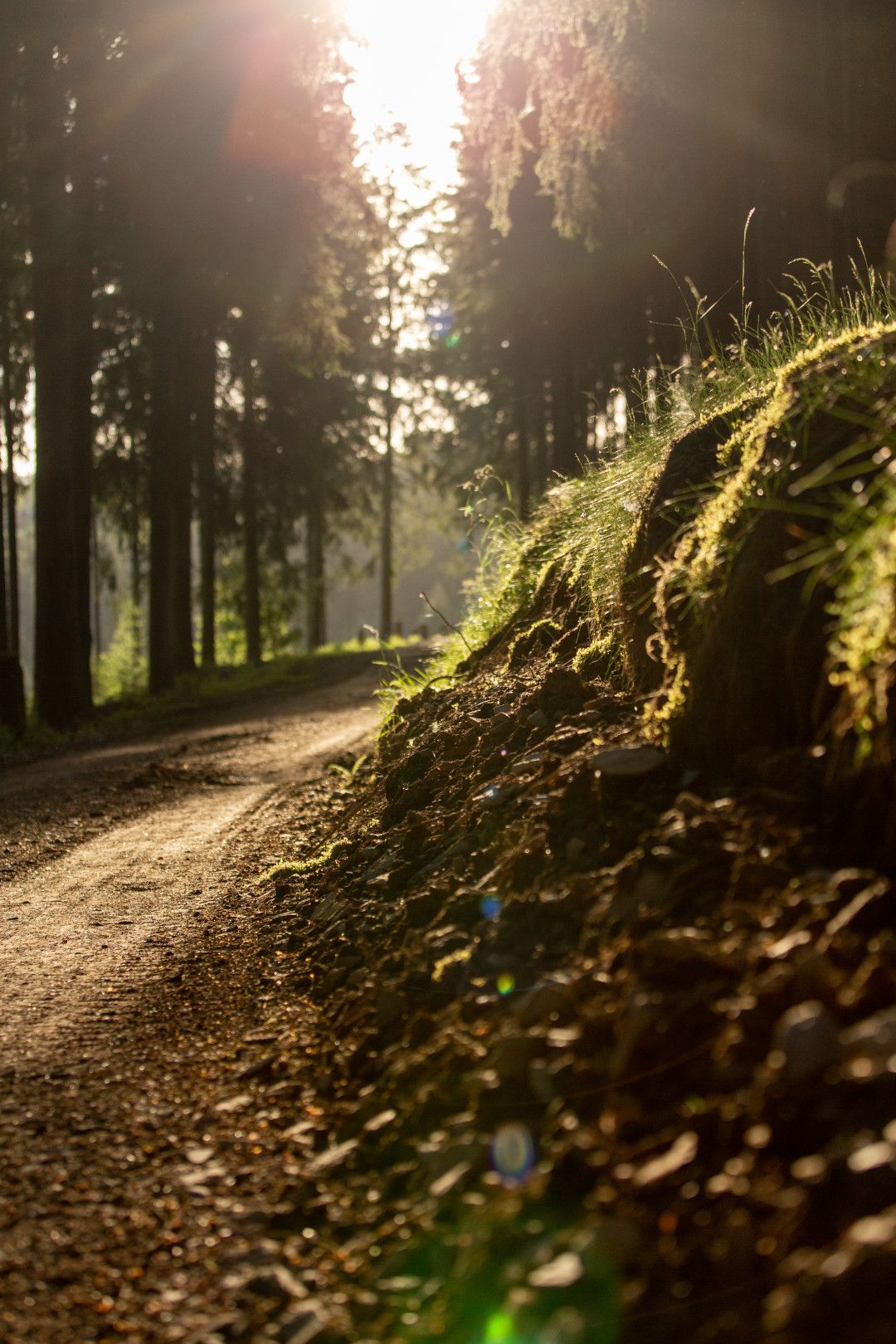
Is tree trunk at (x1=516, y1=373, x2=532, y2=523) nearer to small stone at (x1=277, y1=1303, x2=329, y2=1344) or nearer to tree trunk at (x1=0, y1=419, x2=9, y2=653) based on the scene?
tree trunk at (x1=0, y1=419, x2=9, y2=653)

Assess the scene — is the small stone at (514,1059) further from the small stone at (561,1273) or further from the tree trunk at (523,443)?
the tree trunk at (523,443)

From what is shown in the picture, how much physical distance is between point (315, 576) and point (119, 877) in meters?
26.5

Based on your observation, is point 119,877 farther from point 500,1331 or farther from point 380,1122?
point 500,1331

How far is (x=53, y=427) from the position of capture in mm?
13609

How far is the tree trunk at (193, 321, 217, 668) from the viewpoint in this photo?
20.0 meters

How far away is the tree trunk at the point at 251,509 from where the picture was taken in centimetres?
2441

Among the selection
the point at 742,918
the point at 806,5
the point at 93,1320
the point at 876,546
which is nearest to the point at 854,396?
the point at 876,546

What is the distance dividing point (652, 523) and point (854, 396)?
121cm

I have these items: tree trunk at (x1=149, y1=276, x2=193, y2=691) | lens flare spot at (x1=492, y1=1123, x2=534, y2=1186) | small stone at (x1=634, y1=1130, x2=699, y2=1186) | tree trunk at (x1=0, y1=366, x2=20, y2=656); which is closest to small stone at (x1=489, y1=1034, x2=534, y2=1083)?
lens flare spot at (x1=492, y1=1123, x2=534, y2=1186)

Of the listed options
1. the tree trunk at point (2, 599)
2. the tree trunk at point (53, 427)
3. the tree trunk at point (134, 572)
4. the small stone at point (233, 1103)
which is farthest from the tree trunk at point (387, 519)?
the small stone at point (233, 1103)

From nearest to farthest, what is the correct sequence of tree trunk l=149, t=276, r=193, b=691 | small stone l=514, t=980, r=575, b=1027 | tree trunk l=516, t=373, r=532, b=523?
small stone l=514, t=980, r=575, b=1027, tree trunk l=149, t=276, r=193, b=691, tree trunk l=516, t=373, r=532, b=523

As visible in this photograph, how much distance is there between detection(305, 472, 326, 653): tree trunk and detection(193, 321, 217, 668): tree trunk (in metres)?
3.50

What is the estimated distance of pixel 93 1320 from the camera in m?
2.07

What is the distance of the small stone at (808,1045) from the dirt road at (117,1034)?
1.23 m
